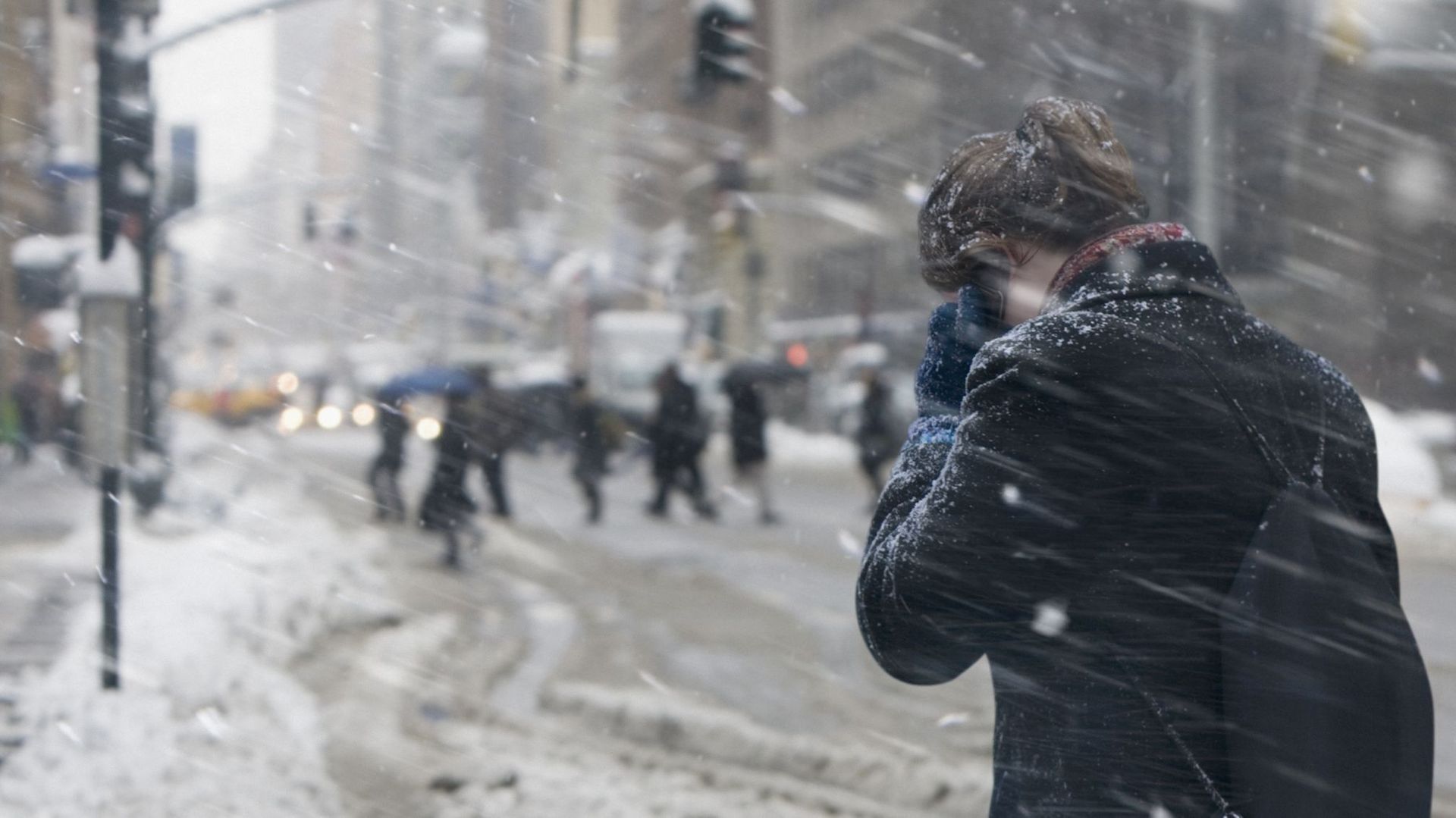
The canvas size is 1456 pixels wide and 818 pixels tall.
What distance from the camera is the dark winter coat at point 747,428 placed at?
16.5 metres

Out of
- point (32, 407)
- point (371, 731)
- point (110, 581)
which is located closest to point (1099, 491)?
point (371, 731)

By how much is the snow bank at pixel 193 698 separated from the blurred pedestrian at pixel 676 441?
5.60 meters

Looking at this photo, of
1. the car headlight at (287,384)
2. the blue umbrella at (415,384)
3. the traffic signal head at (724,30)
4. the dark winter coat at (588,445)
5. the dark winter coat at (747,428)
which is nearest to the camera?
the traffic signal head at (724,30)

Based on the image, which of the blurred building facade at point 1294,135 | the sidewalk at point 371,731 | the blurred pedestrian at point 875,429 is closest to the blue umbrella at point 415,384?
the blurred pedestrian at point 875,429

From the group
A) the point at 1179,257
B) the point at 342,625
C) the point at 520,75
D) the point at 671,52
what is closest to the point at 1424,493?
the point at 342,625

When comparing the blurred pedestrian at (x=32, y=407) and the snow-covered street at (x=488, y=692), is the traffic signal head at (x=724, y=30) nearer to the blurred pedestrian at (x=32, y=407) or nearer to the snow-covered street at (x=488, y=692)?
the snow-covered street at (x=488, y=692)

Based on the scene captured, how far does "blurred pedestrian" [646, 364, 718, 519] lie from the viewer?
683 inches

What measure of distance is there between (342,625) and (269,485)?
13683 millimetres

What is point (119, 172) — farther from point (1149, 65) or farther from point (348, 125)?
point (348, 125)


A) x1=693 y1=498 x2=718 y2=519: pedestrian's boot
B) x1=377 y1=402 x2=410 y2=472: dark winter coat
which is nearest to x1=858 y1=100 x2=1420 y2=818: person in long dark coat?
x1=377 y1=402 x2=410 y2=472: dark winter coat

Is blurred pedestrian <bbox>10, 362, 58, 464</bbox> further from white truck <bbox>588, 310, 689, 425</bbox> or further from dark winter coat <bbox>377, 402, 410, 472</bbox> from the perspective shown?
dark winter coat <bbox>377, 402, 410, 472</bbox>

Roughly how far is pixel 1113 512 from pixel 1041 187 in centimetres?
Result: 37

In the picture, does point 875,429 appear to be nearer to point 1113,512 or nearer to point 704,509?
point 704,509

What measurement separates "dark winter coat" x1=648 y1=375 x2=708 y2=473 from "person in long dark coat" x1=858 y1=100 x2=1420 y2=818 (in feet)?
51.3
